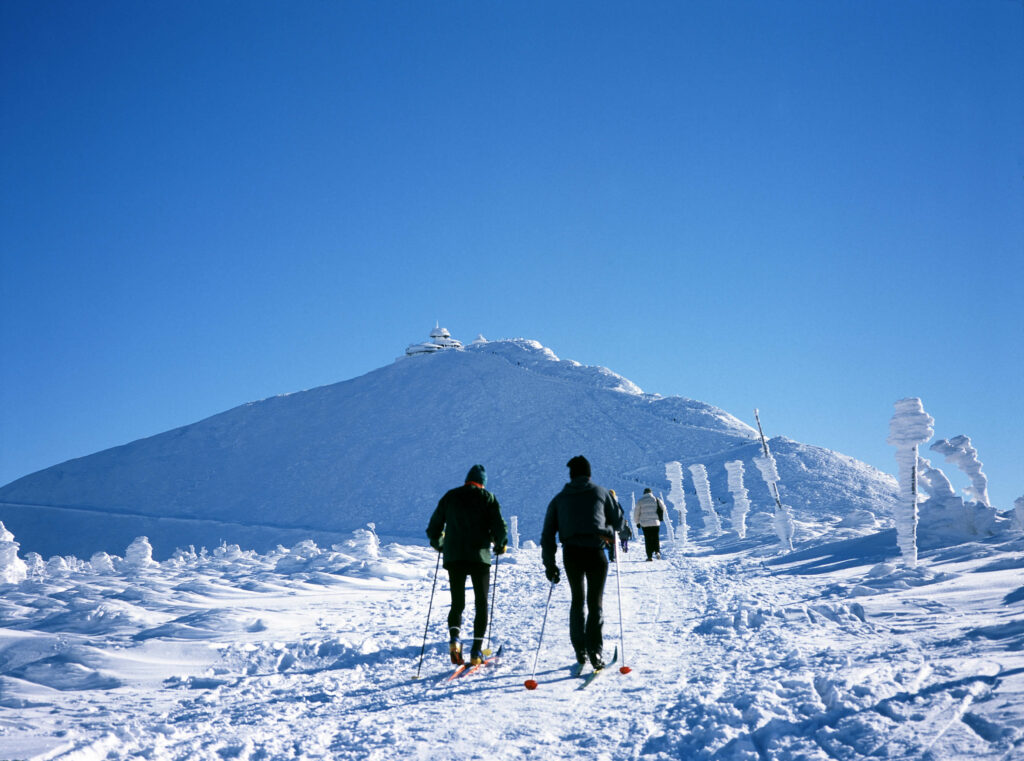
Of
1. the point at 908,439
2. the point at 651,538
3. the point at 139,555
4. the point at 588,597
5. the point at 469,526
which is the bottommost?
the point at 139,555

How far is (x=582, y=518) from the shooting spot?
6305mm

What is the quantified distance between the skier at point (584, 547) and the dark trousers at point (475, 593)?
73cm

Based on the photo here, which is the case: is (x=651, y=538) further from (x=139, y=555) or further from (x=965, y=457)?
(x=139, y=555)

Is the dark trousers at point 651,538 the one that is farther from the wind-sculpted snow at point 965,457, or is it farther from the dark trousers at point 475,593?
the dark trousers at point 475,593

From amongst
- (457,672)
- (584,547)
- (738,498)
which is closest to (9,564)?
(457,672)

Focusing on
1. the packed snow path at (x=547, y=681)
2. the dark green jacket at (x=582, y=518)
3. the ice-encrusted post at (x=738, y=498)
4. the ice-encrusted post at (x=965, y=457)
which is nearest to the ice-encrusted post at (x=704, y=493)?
the ice-encrusted post at (x=738, y=498)

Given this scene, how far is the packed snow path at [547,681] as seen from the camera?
13.8 ft

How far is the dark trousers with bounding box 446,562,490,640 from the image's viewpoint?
6.73 metres

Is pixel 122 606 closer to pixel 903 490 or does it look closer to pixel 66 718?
pixel 66 718

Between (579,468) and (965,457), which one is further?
(965,457)

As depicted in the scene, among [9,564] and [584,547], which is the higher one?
[584,547]

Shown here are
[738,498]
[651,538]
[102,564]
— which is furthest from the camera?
[738,498]

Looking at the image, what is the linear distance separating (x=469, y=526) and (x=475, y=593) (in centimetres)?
61

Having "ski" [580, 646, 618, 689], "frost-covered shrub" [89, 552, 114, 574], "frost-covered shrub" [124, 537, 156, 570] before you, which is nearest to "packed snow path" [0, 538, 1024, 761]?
"ski" [580, 646, 618, 689]
